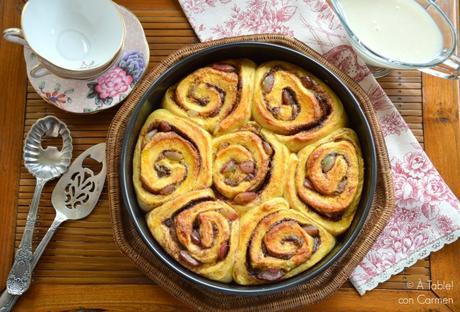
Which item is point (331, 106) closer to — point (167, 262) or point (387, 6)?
point (387, 6)

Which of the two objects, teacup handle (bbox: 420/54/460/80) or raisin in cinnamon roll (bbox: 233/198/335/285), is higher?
teacup handle (bbox: 420/54/460/80)

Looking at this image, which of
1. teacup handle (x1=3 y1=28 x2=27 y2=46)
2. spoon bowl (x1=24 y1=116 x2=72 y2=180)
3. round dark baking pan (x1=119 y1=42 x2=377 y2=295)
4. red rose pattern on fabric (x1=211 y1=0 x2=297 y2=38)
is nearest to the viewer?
round dark baking pan (x1=119 y1=42 x2=377 y2=295)

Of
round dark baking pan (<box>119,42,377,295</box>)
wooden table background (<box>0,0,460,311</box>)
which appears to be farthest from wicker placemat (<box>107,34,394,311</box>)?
wooden table background (<box>0,0,460,311</box>)

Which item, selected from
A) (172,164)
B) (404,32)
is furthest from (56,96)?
(404,32)

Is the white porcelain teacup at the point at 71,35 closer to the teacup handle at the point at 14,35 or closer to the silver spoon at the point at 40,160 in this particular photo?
the teacup handle at the point at 14,35

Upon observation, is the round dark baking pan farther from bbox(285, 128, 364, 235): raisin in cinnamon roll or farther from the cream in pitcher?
the cream in pitcher

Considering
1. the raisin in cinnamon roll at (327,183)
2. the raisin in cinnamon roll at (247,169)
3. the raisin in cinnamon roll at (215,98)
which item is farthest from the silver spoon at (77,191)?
the raisin in cinnamon roll at (327,183)

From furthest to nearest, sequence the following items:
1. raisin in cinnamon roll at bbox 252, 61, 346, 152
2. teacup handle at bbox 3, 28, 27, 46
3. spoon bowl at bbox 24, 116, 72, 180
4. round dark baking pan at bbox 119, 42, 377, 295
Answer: spoon bowl at bbox 24, 116, 72, 180, teacup handle at bbox 3, 28, 27, 46, raisin in cinnamon roll at bbox 252, 61, 346, 152, round dark baking pan at bbox 119, 42, 377, 295

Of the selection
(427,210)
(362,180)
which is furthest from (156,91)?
(427,210)
